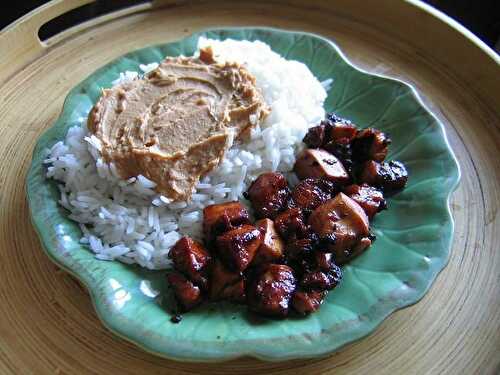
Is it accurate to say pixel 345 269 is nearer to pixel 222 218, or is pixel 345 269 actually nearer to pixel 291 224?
pixel 291 224

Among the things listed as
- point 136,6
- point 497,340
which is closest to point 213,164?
point 497,340

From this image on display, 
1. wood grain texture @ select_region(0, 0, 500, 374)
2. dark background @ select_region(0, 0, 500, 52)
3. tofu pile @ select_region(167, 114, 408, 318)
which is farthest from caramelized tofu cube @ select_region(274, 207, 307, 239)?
dark background @ select_region(0, 0, 500, 52)

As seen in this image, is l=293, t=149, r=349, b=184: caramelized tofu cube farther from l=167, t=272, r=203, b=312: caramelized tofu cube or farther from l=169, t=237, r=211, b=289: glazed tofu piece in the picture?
l=167, t=272, r=203, b=312: caramelized tofu cube

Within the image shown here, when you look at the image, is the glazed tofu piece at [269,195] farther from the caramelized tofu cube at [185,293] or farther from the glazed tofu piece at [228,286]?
the caramelized tofu cube at [185,293]

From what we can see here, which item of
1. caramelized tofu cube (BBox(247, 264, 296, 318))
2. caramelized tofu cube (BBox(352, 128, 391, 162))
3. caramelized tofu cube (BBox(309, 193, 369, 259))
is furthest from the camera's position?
caramelized tofu cube (BBox(352, 128, 391, 162))

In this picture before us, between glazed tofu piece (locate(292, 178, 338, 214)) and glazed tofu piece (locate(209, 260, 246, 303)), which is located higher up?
glazed tofu piece (locate(292, 178, 338, 214))

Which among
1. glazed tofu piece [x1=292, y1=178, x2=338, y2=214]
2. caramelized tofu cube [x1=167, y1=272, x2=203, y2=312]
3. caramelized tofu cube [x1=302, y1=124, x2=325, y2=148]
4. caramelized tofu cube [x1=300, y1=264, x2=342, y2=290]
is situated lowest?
caramelized tofu cube [x1=167, y1=272, x2=203, y2=312]

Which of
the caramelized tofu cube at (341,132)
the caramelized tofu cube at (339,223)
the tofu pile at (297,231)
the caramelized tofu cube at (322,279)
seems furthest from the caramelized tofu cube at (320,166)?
the caramelized tofu cube at (322,279)
